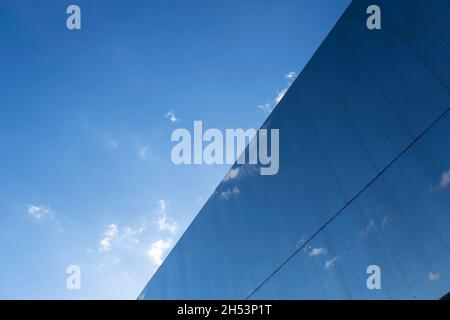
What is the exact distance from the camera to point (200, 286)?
45.6ft

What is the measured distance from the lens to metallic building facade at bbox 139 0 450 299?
5.76m

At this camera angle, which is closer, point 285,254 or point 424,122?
point 424,122

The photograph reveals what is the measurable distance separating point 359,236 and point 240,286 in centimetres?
526

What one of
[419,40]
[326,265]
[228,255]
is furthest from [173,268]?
[419,40]

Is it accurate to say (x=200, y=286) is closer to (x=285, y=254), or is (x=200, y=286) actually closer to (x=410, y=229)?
(x=285, y=254)

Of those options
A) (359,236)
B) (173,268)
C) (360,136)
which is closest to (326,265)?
(359,236)

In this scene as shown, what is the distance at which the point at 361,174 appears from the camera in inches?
278

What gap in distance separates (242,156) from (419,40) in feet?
21.5

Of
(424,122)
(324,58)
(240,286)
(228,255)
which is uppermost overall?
(324,58)

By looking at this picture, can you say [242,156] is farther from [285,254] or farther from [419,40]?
[419,40]

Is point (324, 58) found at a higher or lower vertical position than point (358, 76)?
higher

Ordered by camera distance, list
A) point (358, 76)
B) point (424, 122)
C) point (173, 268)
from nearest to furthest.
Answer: point (424, 122) < point (358, 76) < point (173, 268)

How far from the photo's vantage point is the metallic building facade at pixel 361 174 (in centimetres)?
576

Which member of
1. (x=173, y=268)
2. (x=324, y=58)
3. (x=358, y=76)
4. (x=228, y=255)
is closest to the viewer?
(x=358, y=76)
